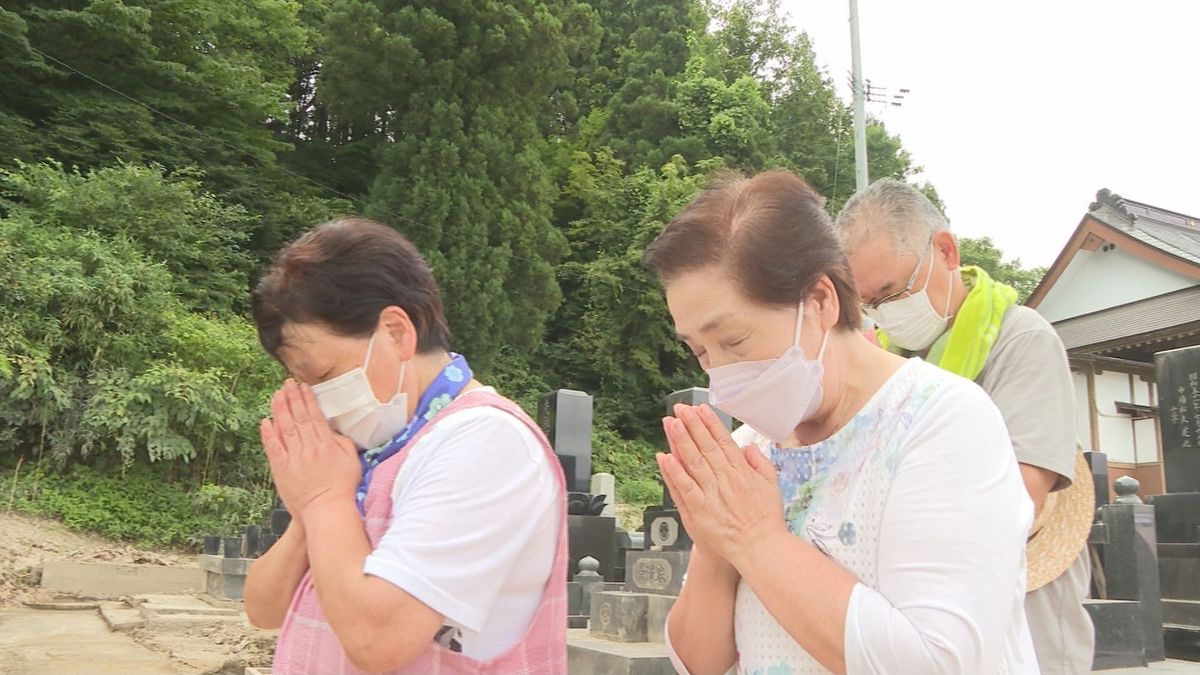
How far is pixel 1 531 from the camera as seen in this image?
1038cm

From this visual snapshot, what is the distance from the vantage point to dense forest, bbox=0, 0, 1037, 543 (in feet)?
39.8

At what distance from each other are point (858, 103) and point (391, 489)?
16.3 meters

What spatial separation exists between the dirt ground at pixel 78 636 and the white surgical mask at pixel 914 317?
5.79 m

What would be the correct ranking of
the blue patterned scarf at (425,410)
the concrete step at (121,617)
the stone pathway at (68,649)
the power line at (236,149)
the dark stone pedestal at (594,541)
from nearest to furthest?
the blue patterned scarf at (425,410) < the stone pathway at (68,649) < the concrete step at (121,617) < the dark stone pedestal at (594,541) < the power line at (236,149)

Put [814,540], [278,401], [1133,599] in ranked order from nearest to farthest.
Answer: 1. [814,540]
2. [278,401]
3. [1133,599]

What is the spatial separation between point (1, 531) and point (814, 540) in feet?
38.5

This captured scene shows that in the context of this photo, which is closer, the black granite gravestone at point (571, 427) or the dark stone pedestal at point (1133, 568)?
the dark stone pedestal at point (1133, 568)

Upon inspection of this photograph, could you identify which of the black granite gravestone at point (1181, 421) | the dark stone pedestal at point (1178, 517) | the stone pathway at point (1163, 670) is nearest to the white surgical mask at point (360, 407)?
the stone pathway at point (1163, 670)

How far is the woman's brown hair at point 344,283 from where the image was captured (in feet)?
5.39

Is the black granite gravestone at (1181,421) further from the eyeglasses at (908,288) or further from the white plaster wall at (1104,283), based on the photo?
the white plaster wall at (1104,283)

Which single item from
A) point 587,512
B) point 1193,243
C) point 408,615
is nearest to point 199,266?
point 587,512

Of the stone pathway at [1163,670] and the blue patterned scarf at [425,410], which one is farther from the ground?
the blue patterned scarf at [425,410]

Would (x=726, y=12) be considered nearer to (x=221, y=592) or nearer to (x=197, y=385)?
(x=197, y=385)

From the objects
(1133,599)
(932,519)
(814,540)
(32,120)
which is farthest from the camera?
(32,120)
